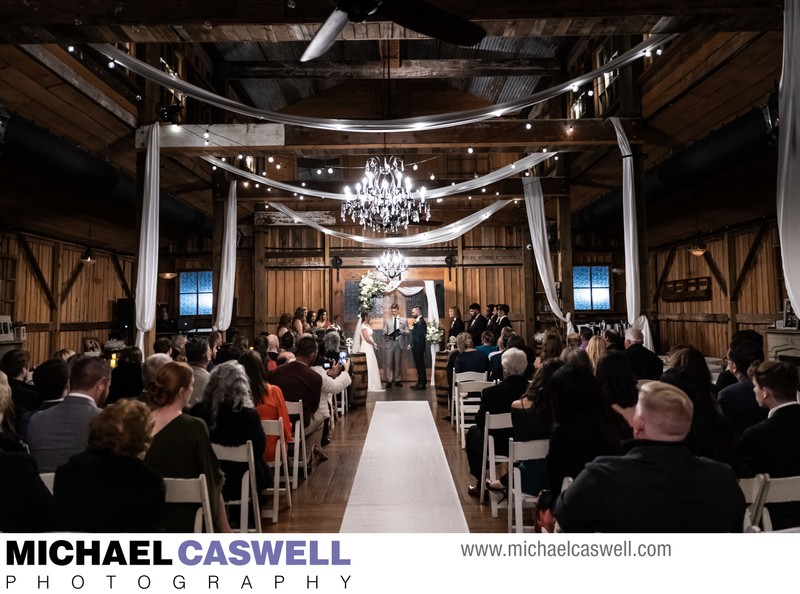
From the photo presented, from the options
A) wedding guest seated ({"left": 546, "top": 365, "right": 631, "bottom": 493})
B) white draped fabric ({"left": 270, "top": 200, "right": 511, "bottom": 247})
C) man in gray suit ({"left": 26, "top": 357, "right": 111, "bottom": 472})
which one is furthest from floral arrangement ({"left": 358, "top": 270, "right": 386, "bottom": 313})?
wedding guest seated ({"left": 546, "top": 365, "right": 631, "bottom": 493})

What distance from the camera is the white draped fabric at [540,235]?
29.2ft

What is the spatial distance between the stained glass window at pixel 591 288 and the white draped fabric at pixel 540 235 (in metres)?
5.80

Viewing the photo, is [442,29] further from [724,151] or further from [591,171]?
[591,171]

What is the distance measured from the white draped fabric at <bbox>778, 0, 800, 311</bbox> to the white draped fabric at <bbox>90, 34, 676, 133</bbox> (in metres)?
0.85

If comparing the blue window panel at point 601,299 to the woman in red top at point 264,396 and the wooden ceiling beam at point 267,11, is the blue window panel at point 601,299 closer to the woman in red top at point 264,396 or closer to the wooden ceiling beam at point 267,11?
the wooden ceiling beam at point 267,11

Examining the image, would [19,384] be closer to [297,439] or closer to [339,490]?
[297,439]

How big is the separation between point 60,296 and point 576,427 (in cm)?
1101

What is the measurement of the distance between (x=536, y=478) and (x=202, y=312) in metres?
12.7

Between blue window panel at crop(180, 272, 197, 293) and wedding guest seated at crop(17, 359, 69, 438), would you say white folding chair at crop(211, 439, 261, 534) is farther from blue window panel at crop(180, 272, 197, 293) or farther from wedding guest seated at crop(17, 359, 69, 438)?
blue window panel at crop(180, 272, 197, 293)

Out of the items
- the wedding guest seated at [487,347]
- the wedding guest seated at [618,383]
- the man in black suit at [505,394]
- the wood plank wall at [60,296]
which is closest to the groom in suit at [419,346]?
the wedding guest seated at [487,347]

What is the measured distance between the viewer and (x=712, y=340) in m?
11.5

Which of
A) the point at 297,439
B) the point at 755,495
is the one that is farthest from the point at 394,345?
the point at 755,495

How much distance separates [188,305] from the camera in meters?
14.7

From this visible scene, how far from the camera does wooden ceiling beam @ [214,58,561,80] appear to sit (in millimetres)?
10289
